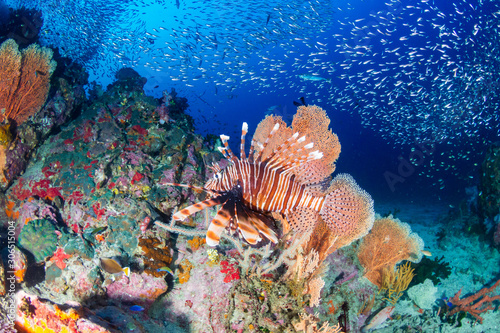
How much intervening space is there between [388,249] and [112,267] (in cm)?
488

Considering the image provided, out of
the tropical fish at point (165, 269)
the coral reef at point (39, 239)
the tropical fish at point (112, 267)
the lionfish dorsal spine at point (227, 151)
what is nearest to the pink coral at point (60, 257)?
the coral reef at point (39, 239)

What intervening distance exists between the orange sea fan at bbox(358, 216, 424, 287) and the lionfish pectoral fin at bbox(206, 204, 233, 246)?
374cm

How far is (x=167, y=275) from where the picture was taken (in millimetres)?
3646

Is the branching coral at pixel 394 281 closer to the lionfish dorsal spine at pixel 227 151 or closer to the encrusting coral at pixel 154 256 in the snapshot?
the lionfish dorsal spine at pixel 227 151

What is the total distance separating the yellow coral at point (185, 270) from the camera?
141 inches

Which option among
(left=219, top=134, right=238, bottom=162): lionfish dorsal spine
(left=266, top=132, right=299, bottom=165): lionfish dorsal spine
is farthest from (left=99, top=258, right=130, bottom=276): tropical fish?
(left=266, top=132, right=299, bottom=165): lionfish dorsal spine

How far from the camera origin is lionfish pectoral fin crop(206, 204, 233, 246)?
6.27 feet

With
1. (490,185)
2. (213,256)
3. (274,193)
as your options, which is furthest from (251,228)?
(490,185)

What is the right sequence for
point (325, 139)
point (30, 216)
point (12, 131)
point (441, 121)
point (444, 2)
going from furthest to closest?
point (444, 2), point (441, 121), point (12, 131), point (325, 139), point (30, 216)

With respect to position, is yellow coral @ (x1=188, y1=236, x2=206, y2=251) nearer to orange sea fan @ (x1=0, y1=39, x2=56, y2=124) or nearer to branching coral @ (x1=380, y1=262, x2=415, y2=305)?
branching coral @ (x1=380, y1=262, x2=415, y2=305)

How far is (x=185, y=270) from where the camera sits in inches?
145

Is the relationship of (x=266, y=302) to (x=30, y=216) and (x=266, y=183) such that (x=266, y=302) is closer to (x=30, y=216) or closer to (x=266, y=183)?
(x=266, y=183)

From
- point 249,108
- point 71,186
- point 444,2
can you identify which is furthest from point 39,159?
point 249,108

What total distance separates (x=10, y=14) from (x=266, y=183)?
1087 cm
